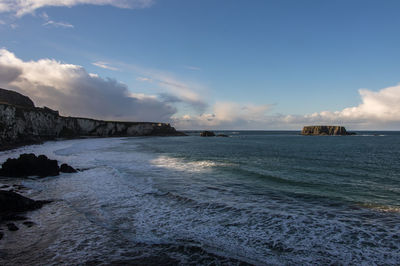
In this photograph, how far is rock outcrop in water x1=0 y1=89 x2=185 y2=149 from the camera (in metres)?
59.2

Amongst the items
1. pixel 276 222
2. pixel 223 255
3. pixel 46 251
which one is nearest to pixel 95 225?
pixel 46 251

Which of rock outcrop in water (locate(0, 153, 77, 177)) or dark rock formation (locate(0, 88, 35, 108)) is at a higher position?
dark rock formation (locate(0, 88, 35, 108))

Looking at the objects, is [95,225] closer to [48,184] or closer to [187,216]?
[187,216]

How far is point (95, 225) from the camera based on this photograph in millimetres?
10797

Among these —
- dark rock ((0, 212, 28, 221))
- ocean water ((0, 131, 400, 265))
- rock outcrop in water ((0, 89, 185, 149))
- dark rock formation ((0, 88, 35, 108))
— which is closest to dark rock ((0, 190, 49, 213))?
dark rock ((0, 212, 28, 221))

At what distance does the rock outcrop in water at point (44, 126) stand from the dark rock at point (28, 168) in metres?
34.9

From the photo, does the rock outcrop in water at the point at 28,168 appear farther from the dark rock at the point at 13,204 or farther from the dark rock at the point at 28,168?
the dark rock at the point at 13,204

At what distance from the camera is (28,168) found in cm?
2319

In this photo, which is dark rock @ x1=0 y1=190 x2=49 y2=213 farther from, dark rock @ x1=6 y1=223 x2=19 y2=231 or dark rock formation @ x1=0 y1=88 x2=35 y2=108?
dark rock formation @ x1=0 y1=88 x2=35 y2=108

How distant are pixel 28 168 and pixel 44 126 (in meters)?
79.4

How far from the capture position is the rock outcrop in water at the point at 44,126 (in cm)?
5922

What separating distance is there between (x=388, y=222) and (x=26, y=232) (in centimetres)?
1723

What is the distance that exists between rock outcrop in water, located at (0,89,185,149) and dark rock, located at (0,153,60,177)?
34.9m

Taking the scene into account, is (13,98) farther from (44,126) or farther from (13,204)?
(13,204)
